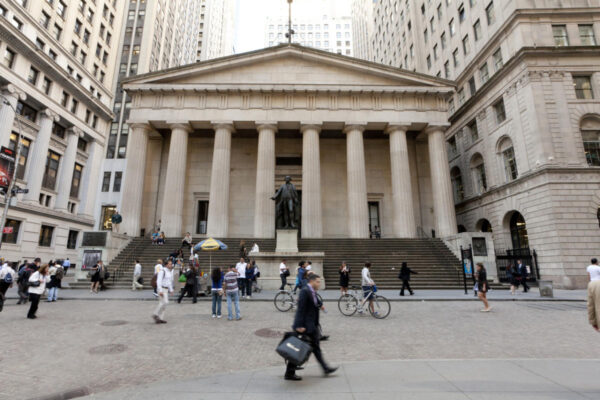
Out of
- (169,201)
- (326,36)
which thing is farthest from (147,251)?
(326,36)

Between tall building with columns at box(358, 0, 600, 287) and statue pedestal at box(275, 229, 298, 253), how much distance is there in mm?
17339

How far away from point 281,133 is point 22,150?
27.9 m

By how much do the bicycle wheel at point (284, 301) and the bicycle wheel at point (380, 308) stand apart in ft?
9.78

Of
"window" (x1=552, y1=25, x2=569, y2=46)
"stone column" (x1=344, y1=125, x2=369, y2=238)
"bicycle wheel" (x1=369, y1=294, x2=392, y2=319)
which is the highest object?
"window" (x1=552, y1=25, x2=569, y2=46)

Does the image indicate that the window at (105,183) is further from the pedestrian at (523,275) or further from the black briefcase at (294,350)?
the black briefcase at (294,350)

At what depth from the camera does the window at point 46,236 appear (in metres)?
34.7

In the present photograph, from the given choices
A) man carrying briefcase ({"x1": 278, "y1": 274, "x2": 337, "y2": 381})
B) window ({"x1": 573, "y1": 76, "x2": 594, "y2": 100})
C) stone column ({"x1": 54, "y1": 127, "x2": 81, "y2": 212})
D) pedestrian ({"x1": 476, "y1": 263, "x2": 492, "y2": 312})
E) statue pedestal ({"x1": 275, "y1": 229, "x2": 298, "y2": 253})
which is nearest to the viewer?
man carrying briefcase ({"x1": 278, "y1": 274, "x2": 337, "y2": 381})

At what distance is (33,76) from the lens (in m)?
34.3

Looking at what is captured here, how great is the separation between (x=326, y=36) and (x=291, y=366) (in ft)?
387

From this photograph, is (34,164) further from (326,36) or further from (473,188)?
(326,36)

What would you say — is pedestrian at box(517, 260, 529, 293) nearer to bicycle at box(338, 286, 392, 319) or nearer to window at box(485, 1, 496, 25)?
bicycle at box(338, 286, 392, 319)

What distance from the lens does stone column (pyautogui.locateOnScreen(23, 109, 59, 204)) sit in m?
34.0

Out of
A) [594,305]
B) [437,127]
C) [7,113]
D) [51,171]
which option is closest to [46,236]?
[51,171]

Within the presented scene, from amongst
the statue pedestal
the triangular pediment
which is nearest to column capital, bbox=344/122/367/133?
the triangular pediment
